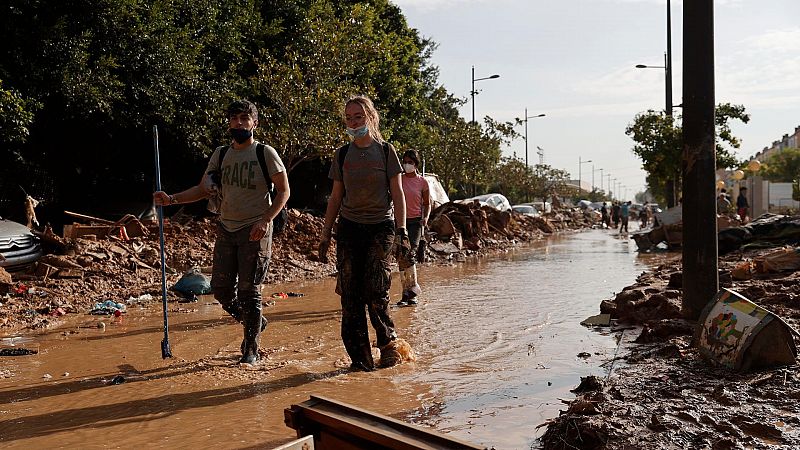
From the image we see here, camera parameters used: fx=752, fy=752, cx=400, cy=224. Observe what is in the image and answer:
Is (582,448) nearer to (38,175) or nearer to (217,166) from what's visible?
(217,166)

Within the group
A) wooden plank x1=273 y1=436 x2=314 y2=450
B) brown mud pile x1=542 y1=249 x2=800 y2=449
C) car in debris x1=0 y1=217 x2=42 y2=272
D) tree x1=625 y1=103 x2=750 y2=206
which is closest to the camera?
wooden plank x1=273 y1=436 x2=314 y2=450

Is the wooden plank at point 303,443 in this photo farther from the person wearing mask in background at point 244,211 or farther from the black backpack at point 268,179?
the black backpack at point 268,179

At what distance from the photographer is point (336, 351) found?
20.0ft

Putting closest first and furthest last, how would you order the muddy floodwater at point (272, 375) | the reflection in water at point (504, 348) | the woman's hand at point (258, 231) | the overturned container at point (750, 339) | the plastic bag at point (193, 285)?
the muddy floodwater at point (272, 375)
the reflection in water at point (504, 348)
the overturned container at point (750, 339)
the woman's hand at point (258, 231)
the plastic bag at point (193, 285)

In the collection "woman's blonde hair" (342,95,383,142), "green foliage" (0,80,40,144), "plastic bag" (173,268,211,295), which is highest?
"green foliage" (0,80,40,144)

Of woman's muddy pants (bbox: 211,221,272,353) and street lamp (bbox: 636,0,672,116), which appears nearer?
woman's muddy pants (bbox: 211,221,272,353)

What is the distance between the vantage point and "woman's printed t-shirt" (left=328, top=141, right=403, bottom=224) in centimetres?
530

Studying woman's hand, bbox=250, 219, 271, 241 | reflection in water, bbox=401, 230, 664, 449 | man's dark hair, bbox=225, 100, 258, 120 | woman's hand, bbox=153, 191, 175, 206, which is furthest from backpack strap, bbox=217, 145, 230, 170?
reflection in water, bbox=401, 230, 664, 449

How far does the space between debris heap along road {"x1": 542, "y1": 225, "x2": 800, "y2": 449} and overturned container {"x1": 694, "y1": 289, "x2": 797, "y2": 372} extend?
2.7 inches

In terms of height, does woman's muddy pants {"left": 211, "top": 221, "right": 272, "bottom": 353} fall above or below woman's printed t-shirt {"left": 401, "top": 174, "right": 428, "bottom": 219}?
below

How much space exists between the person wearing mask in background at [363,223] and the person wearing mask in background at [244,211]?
0.49m

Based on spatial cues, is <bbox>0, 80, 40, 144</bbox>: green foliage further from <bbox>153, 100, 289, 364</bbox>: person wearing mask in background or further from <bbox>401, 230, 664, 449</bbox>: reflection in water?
<bbox>153, 100, 289, 364</bbox>: person wearing mask in background

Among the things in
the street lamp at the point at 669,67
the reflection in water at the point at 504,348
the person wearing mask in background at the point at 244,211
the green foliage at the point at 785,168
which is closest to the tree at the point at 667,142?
the street lamp at the point at 669,67

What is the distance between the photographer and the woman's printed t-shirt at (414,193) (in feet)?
28.2
